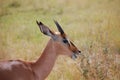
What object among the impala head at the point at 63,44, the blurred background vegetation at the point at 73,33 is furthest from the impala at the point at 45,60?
the blurred background vegetation at the point at 73,33

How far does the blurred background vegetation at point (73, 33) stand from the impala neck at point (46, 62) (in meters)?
0.16

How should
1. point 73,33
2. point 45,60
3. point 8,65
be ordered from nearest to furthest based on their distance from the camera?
point 8,65 → point 45,60 → point 73,33

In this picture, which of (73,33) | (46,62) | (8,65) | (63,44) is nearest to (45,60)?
(46,62)

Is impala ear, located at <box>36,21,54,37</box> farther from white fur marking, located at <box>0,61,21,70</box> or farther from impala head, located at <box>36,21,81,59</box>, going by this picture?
white fur marking, located at <box>0,61,21,70</box>

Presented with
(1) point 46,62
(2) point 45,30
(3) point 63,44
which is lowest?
(1) point 46,62

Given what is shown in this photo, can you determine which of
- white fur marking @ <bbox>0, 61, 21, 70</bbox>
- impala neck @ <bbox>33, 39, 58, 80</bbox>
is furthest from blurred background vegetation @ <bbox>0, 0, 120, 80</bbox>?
white fur marking @ <bbox>0, 61, 21, 70</bbox>

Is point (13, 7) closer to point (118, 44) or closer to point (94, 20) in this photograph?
point (94, 20)

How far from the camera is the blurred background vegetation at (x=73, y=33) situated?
328 centimetres

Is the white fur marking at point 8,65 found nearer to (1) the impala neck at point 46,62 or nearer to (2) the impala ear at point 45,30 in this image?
(1) the impala neck at point 46,62

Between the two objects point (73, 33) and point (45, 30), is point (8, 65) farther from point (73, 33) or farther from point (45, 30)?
point (73, 33)

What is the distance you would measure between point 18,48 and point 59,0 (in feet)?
1.61

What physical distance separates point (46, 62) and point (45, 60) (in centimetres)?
2

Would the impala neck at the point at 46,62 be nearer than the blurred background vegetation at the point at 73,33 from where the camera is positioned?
Yes

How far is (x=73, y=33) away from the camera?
11.0 ft
